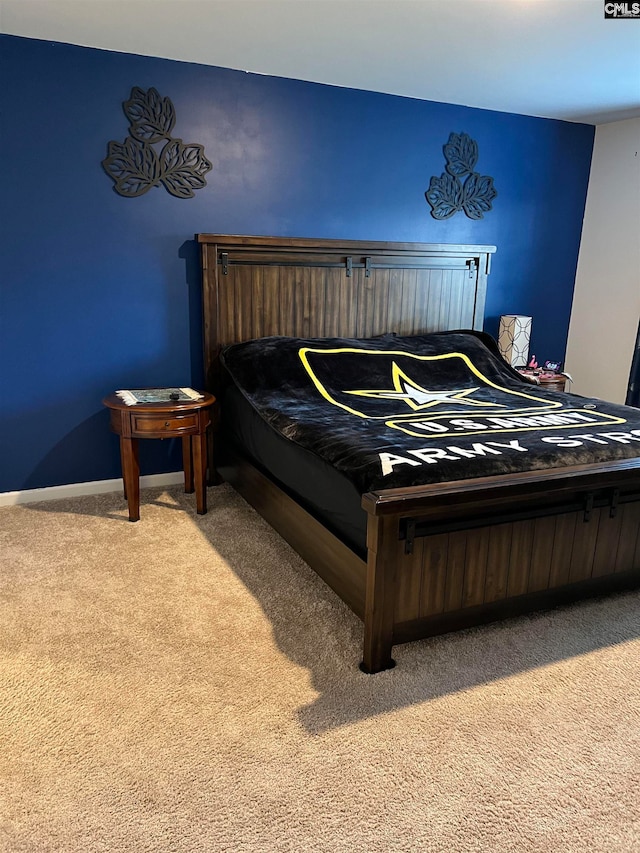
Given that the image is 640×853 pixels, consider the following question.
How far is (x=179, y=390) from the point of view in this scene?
3.37 meters

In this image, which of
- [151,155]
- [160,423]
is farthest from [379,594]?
[151,155]

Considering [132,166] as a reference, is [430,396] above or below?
below

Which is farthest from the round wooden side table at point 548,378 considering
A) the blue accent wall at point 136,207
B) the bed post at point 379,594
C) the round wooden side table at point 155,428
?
the bed post at point 379,594

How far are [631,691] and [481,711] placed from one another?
1.65 feet

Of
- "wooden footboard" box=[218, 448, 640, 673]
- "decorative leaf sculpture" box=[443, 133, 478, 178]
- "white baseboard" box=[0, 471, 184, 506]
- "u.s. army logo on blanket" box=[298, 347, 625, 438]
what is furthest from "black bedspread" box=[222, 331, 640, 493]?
"decorative leaf sculpture" box=[443, 133, 478, 178]

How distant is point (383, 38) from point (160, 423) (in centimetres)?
204

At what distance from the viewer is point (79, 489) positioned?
3.51 m

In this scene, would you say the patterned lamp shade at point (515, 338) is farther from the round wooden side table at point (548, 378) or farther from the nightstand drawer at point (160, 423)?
the nightstand drawer at point (160, 423)

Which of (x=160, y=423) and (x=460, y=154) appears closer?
(x=160, y=423)

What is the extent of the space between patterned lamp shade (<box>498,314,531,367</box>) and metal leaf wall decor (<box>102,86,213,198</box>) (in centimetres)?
221

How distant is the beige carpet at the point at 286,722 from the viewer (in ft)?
4.82

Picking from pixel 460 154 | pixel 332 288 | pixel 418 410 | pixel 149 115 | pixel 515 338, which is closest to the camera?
pixel 418 410

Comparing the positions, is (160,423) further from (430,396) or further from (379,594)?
(379,594)

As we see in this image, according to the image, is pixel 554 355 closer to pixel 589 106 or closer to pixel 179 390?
pixel 589 106
